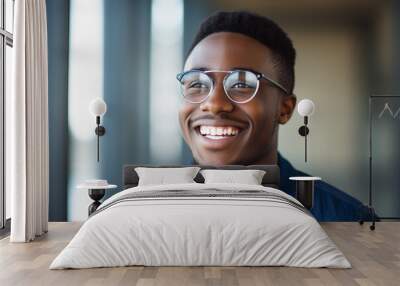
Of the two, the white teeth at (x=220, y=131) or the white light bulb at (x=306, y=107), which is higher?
the white light bulb at (x=306, y=107)

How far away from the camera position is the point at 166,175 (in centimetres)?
659

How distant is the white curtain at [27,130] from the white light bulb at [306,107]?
10.4 feet

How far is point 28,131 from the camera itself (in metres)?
5.77

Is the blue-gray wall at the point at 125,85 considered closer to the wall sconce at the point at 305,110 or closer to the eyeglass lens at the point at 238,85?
the eyeglass lens at the point at 238,85

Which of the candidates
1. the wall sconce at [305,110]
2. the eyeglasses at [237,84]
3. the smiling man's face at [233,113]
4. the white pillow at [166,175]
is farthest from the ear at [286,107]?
the white pillow at [166,175]

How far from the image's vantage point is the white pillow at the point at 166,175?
6.54 meters

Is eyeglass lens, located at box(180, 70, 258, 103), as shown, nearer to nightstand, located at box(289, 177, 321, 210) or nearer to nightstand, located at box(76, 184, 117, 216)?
nightstand, located at box(289, 177, 321, 210)

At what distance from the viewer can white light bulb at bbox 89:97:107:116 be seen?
23.0 feet

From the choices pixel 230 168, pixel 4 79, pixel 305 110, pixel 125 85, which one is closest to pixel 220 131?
pixel 230 168

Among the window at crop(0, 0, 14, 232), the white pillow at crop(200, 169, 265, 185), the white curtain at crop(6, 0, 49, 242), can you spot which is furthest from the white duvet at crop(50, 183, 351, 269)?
the window at crop(0, 0, 14, 232)

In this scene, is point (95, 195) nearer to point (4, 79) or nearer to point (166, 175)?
A: point (166, 175)

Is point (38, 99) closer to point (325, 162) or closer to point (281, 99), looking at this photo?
point (281, 99)

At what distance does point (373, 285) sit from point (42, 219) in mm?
3793

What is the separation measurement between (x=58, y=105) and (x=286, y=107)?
2993 mm
